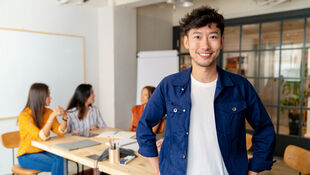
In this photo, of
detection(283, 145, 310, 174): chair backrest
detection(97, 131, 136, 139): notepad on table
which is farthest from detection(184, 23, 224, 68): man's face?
detection(97, 131, 136, 139): notepad on table

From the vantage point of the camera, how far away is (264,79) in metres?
4.34

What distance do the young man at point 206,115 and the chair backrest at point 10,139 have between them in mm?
2254

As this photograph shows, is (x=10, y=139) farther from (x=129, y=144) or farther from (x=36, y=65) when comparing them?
(x=129, y=144)

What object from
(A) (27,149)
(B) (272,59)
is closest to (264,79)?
(B) (272,59)

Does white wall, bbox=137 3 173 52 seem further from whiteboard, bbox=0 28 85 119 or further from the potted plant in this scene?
the potted plant

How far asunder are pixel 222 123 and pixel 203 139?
12cm

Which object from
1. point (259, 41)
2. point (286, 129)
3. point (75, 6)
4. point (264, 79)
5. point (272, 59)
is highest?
point (75, 6)

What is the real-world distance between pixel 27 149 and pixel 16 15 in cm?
191

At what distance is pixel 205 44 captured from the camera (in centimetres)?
109

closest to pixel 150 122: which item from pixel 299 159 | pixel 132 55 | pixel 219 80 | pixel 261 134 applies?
pixel 219 80

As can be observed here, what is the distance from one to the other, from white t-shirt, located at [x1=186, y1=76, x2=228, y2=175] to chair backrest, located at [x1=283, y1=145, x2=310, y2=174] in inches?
54.8

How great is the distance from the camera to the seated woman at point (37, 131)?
256cm

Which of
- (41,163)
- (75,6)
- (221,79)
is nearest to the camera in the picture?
(221,79)

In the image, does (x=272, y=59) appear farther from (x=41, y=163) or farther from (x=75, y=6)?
(x=41, y=163)
